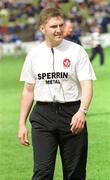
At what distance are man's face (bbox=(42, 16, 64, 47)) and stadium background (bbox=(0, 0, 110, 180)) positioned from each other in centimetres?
332

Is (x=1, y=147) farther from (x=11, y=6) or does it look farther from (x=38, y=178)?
(x=11, y=6)

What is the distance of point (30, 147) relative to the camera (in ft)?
40.0

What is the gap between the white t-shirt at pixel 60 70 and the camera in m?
6.52

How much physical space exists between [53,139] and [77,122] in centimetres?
37

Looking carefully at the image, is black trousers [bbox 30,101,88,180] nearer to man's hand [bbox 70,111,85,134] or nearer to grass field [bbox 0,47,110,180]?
man's hand [bbox 70,111,85,134]

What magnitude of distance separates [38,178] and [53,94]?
81 centimetres

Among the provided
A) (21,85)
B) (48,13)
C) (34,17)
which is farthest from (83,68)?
(34,17)

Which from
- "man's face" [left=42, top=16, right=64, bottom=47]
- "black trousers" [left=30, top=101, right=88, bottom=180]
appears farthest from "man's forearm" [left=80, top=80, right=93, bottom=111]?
"man's face" [left=42, top=16, right=64, bottom=47]

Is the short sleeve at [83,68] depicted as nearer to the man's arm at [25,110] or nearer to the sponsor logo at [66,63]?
the sponsor logo at [66,63]

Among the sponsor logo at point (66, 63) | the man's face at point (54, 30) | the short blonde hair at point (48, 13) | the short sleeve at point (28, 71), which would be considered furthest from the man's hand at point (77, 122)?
the short blonde hair at point (48, 13)

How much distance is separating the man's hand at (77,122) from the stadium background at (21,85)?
3.11m

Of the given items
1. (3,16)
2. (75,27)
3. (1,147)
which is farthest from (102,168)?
(3,16)

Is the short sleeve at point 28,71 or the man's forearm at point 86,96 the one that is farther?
the short sleeve at point 28,71

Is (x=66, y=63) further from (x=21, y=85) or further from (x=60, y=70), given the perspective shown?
(x=21, y=85)
